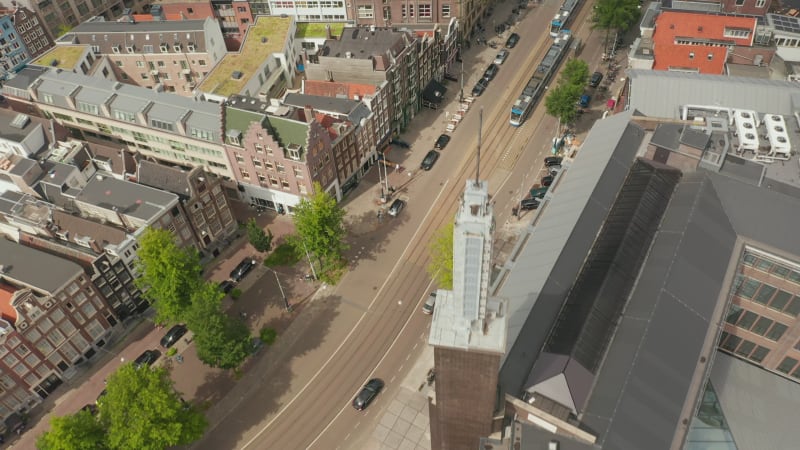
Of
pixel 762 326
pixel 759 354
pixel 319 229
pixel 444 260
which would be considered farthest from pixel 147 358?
pixel 759 354

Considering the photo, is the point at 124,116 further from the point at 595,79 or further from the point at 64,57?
the point at 595,79

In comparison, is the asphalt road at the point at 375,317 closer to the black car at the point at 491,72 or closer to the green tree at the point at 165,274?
the black car at the point at 491,72

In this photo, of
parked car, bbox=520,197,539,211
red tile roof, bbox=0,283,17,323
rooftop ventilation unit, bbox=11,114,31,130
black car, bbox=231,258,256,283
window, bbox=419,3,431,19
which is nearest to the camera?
red tile roof, bbox=0,283,17,323

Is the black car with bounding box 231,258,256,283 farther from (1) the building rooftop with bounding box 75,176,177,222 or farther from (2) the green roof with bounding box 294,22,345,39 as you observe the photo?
(2) the green roof with bounding box 294,22,345,39

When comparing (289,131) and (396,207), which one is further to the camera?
(396,207)

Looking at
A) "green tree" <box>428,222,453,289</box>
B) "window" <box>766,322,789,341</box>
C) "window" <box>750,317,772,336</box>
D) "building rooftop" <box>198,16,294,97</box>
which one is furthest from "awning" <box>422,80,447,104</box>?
"window" <box>766,322,789,341</box>
